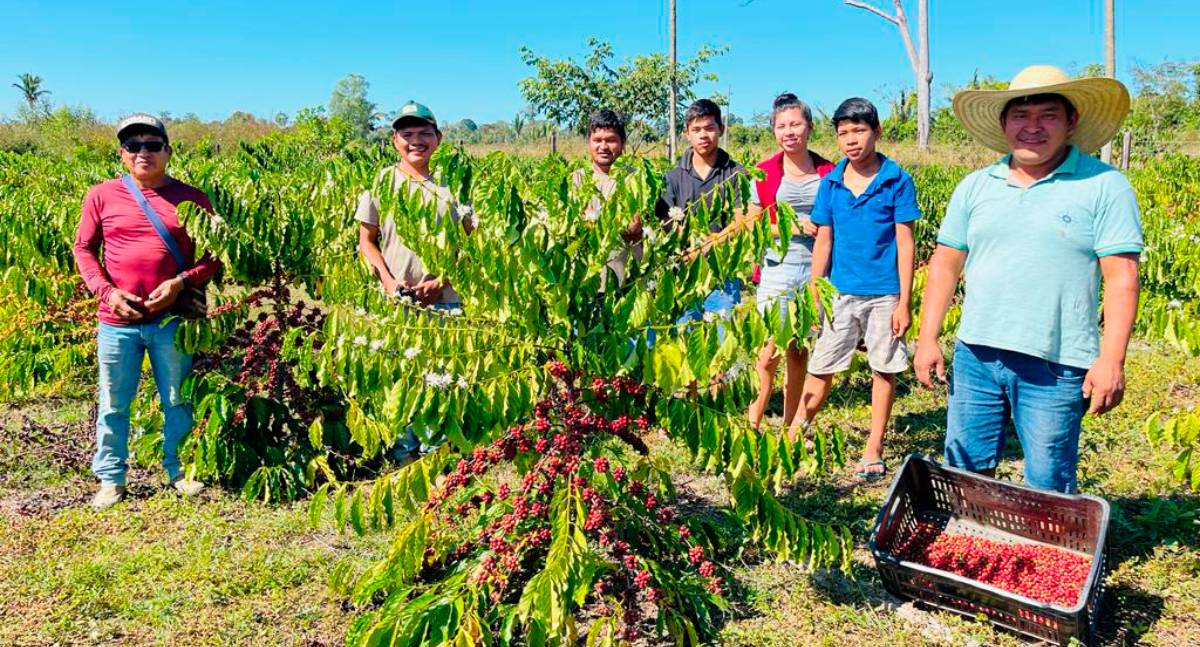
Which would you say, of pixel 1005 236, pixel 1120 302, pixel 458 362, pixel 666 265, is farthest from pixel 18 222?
pixel 1120 302

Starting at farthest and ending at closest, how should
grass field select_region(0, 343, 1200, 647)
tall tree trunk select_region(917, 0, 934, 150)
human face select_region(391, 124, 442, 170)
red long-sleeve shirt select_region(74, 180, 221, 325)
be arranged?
tall tree trunk select_region(917, 0, 934, 150), human face select_region(391, 124, 442, 170), red long-sleeve shirt select_region(74, 180, 221, 325), grass field select_region(0, 343, 1200, 647)

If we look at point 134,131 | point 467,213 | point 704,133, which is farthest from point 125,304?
point 704,133

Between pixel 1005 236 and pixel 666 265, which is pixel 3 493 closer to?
pixel 666 265

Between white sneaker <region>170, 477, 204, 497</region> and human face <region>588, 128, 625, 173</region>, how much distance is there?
2.38m

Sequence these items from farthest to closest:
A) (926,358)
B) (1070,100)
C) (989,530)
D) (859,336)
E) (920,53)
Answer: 1. (920,53)
2. (859,336)
3. (989,530)
4. (926,358)
5. (1070,100)

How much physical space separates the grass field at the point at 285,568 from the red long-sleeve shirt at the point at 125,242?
0.92 meters

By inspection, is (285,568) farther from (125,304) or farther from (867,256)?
(867,256)

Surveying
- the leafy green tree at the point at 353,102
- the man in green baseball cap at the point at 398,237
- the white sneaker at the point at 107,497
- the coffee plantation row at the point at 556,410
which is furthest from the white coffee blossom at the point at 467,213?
the leafy green tree at the point at 353,102

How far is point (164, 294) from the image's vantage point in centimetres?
351

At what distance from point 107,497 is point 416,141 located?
2078 millimetres

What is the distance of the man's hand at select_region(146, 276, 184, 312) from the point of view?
3512mm

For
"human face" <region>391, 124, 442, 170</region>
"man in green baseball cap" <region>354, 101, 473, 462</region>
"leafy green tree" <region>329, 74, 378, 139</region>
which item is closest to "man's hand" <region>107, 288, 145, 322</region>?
"man in green baseball cap" <region>354, 101, 473, 462</region>

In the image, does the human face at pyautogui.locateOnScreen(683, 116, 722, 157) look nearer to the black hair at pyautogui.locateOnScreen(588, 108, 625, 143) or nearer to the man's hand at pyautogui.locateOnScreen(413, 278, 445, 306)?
the black hair at pyautogui.locateOnScreen(588, 108, 625, 143)

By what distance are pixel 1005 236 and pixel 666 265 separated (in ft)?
3.58
